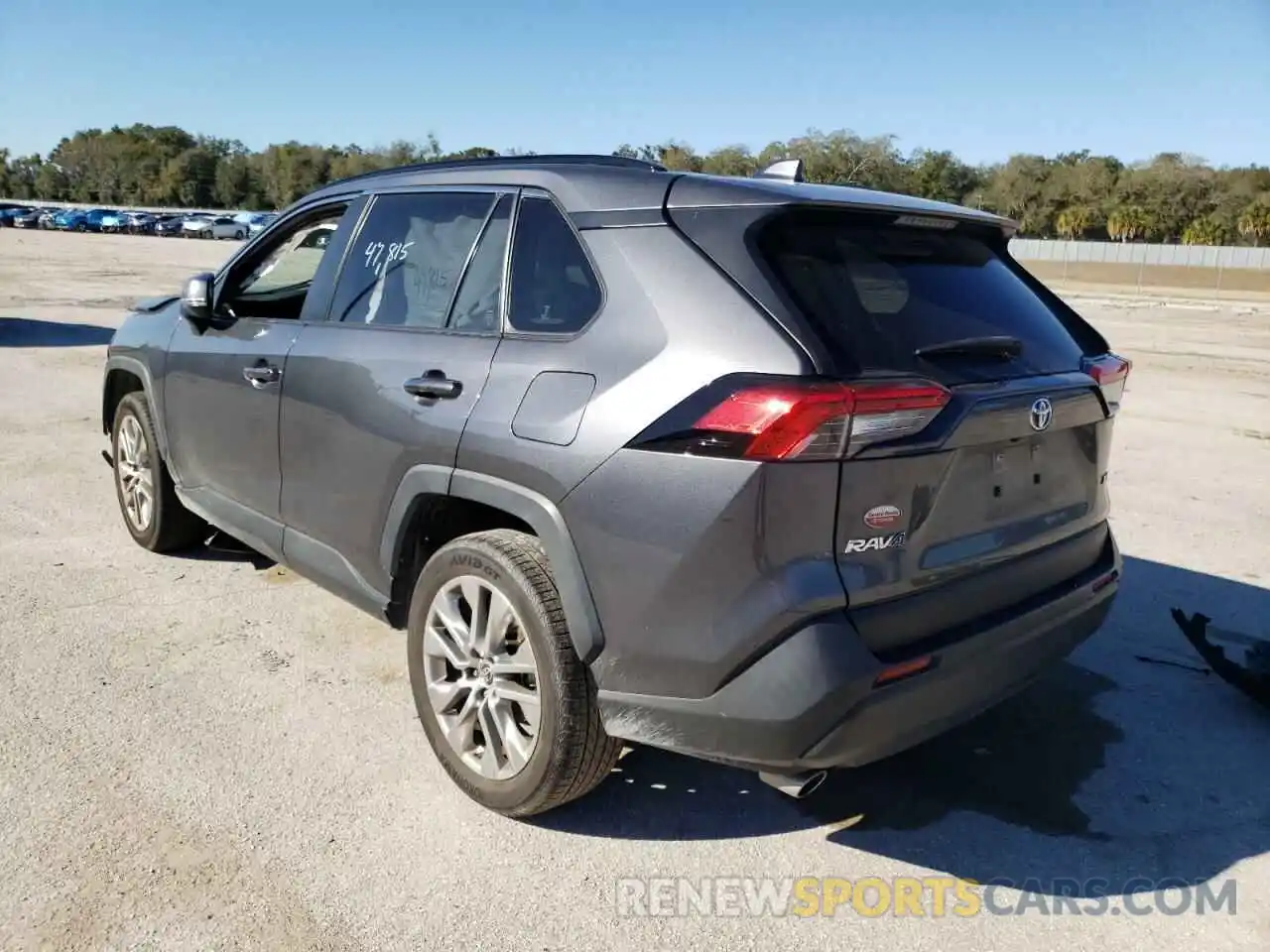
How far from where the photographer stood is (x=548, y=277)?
9.85 feet

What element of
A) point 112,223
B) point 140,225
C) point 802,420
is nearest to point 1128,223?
point 140,225

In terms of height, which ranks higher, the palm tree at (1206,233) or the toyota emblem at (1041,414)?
the palm tree at (1206,233)

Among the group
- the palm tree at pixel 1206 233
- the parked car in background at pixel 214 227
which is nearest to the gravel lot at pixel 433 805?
the parked car in background at pixel 214 227

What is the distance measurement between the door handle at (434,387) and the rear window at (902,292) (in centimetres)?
106

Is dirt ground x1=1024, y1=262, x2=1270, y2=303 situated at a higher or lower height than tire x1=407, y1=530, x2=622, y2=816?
higher

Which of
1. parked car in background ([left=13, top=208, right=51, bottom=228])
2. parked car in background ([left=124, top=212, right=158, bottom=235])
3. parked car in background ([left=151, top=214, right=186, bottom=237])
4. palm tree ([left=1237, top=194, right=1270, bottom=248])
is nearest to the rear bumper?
palm tree ([left=1237, top=194, right=1270, bottom=248])

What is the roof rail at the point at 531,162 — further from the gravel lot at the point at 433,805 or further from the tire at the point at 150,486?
the tire at the point at 150,486

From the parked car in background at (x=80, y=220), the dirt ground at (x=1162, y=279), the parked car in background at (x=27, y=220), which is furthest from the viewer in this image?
the parked car in background at (x=27, y=220)

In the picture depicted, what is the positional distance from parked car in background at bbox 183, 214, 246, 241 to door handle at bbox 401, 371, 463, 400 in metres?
60.4

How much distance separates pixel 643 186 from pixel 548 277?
0.40 metres

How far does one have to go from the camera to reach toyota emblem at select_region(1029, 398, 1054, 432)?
2795 mm

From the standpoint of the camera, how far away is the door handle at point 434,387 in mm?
3072

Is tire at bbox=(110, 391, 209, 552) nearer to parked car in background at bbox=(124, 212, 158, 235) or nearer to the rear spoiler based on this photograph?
the rear spoiler

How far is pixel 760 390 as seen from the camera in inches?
93.9
